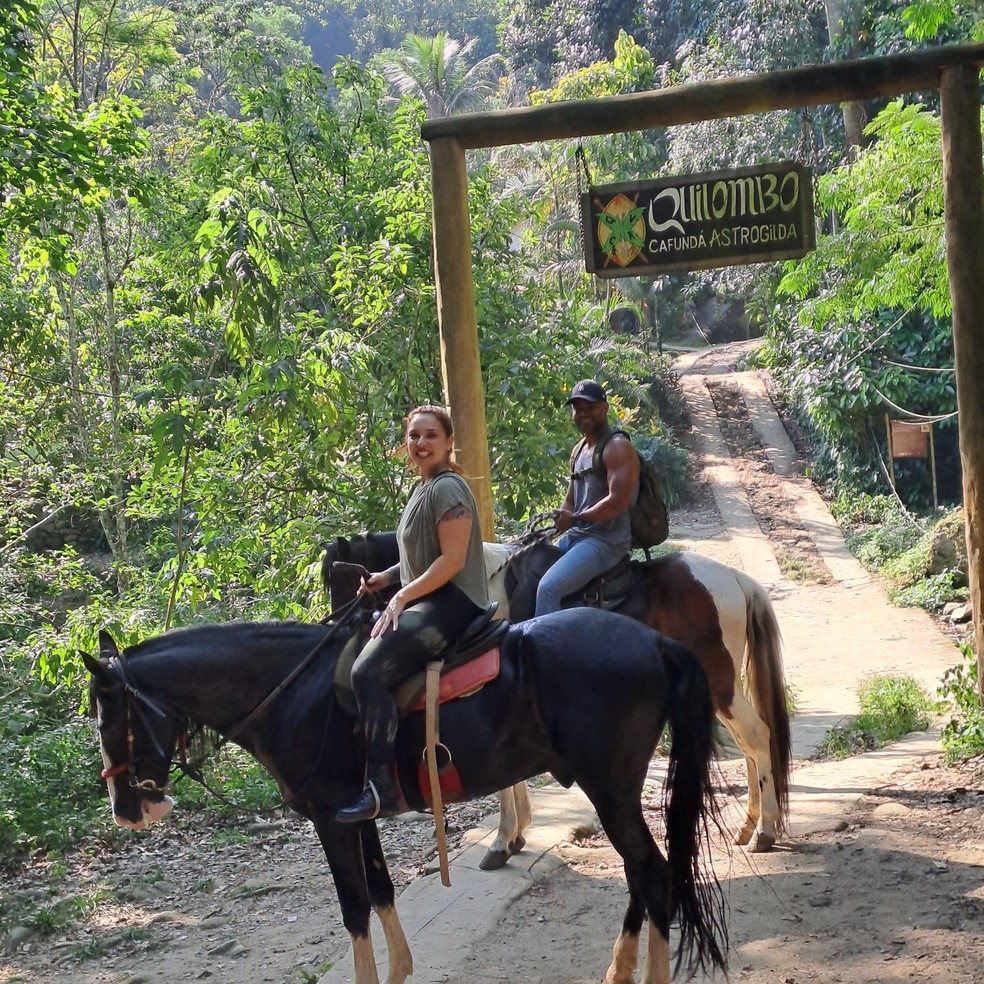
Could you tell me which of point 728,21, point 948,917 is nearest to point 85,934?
point 948,917

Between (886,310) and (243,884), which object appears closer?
(243,884)

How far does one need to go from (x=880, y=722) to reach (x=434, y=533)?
599cm

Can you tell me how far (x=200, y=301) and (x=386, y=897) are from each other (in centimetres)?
480

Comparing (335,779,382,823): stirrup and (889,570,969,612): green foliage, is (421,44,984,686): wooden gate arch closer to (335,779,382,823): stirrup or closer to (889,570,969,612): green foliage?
(335,779,382,823): stirrup

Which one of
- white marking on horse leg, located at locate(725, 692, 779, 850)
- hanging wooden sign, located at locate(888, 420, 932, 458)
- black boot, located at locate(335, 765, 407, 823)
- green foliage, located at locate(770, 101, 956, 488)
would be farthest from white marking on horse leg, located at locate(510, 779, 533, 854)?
hanging wooden sign, located at locate(888, 420, 932, 458)

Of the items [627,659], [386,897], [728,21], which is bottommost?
[386,897]

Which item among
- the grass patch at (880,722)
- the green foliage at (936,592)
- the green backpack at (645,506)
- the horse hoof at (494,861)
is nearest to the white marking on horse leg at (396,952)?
the horse hoof at (494,861)

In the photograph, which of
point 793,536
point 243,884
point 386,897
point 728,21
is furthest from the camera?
point 728,21

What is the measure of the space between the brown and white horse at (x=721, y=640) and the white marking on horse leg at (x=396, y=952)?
1.34 metres

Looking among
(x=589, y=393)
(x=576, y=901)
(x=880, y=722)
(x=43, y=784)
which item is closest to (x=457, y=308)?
(x=589, y=393)

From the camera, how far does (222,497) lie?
9.27 m

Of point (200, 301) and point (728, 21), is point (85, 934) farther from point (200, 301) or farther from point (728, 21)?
point (728, 21)

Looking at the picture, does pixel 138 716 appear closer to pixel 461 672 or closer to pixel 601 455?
pixel 461 672

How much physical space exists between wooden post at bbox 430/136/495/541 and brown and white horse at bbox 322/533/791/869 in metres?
0.53
